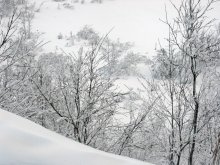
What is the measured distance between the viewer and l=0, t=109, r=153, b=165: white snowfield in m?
1.52

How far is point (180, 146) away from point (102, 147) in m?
1.90

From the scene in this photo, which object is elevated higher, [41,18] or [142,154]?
[41,18]

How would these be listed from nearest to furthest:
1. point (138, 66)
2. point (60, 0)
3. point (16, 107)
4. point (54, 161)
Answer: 1. point (54, 161)
2. point (16, 107)
3. point (138, 66)
4. point (60, 0)

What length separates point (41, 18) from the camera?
74.0 ft

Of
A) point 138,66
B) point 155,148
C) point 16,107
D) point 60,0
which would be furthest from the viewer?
point 60,0

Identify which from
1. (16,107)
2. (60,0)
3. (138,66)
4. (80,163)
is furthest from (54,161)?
(60,0)

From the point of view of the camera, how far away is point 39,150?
1.58 metres

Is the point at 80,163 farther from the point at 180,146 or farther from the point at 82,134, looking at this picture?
the point at 180,146

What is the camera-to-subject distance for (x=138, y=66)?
704 inches

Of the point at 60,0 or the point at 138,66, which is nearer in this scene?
the point at 138,66

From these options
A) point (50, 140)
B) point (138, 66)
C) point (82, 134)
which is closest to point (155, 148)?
point (82, 134)

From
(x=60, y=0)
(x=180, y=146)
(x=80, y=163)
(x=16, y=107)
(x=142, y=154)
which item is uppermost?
(x=60, y=0)

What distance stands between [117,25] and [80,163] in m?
20.6

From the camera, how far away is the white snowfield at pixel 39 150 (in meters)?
1.52
